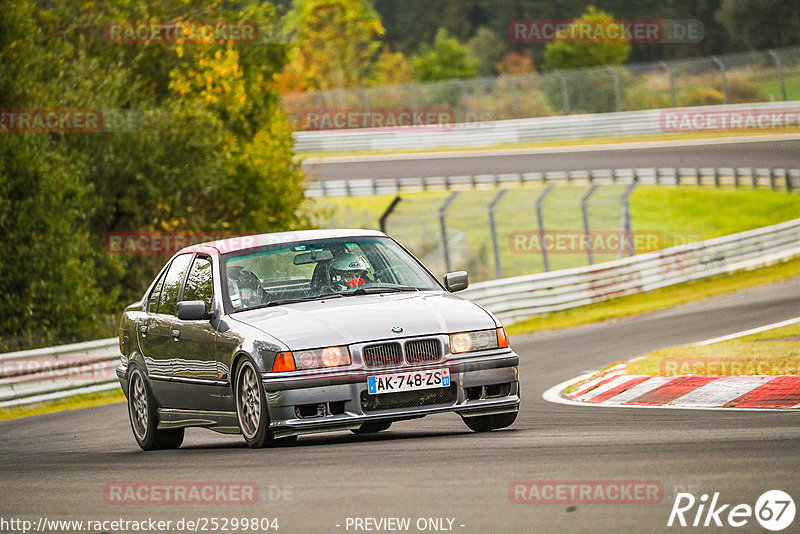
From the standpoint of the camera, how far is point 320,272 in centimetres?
952

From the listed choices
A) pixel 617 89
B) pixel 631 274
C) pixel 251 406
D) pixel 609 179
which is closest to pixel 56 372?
pixel 251 406

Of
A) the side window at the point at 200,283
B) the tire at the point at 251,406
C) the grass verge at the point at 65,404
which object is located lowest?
the grass verge at the point at 65,404

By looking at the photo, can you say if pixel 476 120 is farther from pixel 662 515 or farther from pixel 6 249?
pixel 662 515

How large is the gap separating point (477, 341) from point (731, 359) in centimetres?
495

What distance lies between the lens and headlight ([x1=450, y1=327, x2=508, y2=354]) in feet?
28.1

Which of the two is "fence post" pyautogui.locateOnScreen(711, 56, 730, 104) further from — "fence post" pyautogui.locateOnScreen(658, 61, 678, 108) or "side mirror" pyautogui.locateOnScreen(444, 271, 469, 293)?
"side mirror" pyautogui.locateOnScreen(444, 271, 469, 293)

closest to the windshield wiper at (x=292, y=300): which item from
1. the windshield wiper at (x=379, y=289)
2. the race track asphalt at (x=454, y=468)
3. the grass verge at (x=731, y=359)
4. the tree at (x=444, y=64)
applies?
the windshield wiper at (x=379, y=289)

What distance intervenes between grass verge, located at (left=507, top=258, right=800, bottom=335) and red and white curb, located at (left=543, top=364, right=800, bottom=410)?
10310 mm

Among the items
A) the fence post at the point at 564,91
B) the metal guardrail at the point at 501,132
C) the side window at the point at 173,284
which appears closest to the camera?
the side window at the point at 173,284

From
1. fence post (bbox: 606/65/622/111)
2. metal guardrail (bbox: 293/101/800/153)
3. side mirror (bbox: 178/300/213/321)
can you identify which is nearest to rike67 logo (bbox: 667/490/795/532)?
side mirror (bbox: 178/300/213/321)

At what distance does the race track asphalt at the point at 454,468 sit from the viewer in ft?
19.0

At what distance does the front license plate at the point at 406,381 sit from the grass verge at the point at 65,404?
9.81m

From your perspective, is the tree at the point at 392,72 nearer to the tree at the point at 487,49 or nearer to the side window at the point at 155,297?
the tree at the point at 487,49

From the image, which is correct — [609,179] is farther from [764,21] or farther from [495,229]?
[764,21]
